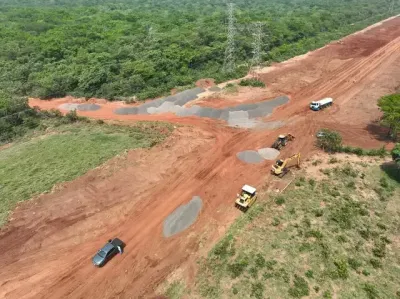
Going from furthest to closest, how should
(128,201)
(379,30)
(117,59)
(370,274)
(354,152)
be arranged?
(379,30) < (117,59) < (354,152) < (128,201) < (370,274)

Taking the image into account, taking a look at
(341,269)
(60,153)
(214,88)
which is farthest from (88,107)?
(341,269)

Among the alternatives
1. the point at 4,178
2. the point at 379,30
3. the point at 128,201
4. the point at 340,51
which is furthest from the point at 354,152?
the point at 379,30

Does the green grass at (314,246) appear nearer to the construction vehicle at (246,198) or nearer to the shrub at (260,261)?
the shrub at (260,261)

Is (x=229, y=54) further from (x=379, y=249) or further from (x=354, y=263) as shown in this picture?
(x=354, y=263)

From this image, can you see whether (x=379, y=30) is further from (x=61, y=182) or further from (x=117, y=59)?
(x=61, y=182)

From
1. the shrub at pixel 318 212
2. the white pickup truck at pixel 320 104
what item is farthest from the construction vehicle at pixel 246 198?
the white pickup truck at pixel 320 104

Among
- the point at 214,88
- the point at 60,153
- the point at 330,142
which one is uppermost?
the point at 214,88
